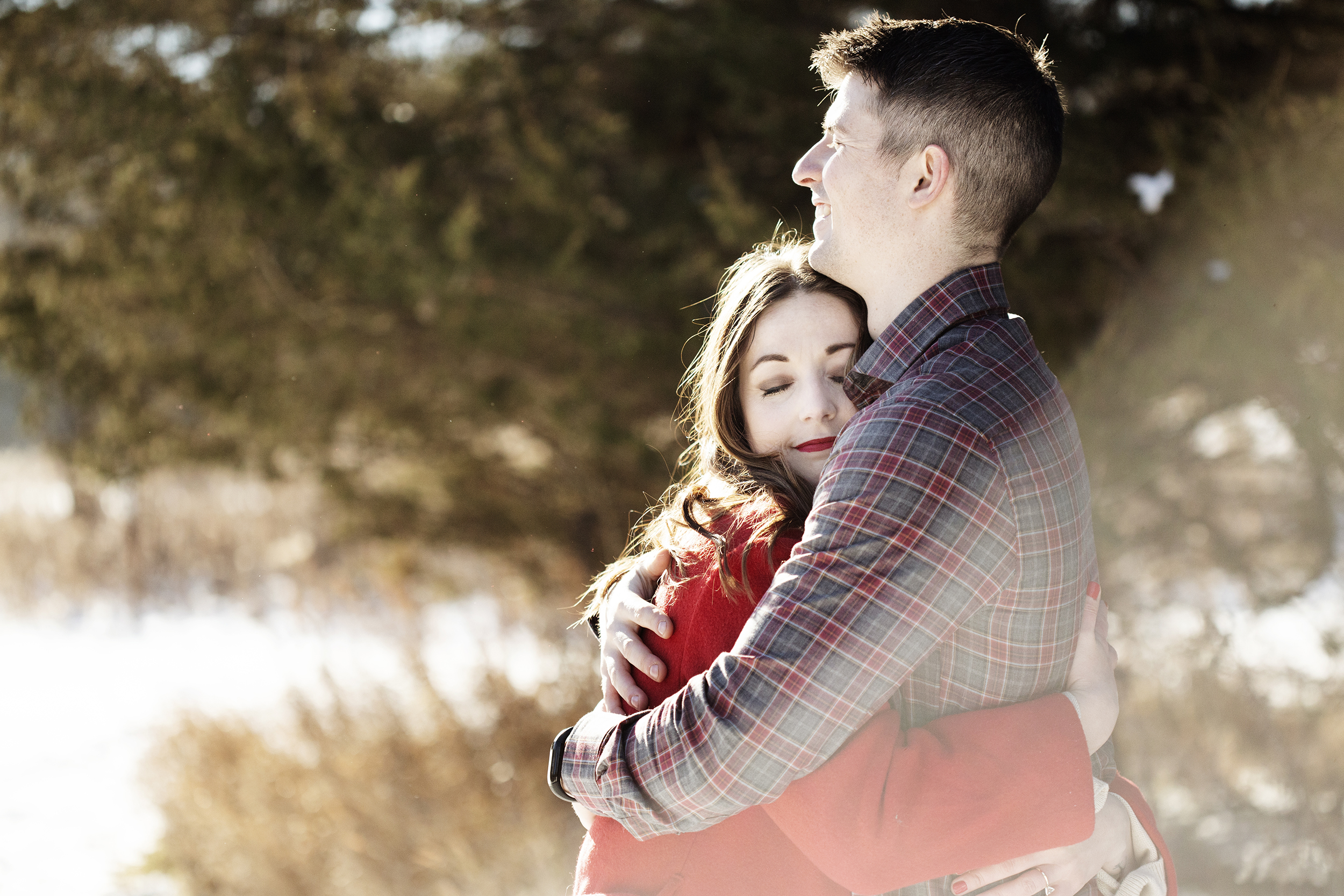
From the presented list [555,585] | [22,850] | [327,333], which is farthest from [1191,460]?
[22,850]

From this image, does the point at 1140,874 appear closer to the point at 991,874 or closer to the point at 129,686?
the point at 991,874

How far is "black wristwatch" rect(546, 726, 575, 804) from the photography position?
1638mm

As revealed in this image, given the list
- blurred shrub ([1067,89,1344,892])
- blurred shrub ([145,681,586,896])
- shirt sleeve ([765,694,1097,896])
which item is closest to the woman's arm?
shirt sleeve ([765,694,1097,896])

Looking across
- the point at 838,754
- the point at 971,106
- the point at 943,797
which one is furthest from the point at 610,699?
the point at 971,106

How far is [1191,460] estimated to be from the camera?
5.07 metres

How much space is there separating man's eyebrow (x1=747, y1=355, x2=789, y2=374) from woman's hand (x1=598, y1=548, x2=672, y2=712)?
1.15ft

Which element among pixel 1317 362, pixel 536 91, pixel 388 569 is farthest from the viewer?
pixel 388 569

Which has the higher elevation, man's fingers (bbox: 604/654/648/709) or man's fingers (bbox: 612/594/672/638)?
man's fingers (bbox: 612/594/672/638)

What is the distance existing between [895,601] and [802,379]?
1.93 feet

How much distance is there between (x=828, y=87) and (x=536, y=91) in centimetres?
295

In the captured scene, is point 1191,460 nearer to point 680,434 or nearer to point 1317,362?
point 1317,362

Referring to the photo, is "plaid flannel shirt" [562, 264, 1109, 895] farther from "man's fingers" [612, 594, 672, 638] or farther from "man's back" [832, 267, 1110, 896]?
"man's fingers" [612, 594, 672, 638]

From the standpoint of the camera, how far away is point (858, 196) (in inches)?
64.3

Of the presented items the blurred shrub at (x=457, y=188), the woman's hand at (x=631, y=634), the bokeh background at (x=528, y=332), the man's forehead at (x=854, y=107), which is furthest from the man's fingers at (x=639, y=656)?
the blurred shrub at (x=457, y=188)
